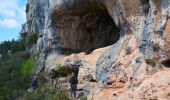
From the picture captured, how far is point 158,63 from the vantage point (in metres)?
13.4

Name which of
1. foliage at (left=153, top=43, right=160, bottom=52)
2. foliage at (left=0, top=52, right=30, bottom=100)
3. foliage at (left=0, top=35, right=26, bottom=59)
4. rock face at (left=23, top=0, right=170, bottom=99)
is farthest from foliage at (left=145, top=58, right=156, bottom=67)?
foliage at (left=0, top=35, right=26, bottom=59)

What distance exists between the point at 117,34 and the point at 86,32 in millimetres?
1868

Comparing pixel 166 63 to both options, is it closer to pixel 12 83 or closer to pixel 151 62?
pixel 151 62

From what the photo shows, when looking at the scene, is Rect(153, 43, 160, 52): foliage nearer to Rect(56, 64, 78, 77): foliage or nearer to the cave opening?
Rect(56, 64, 78, 77): foliage

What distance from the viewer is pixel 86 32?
24.5 metres

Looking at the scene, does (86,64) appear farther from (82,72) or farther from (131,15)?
(131,15)

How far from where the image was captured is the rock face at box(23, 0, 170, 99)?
13.8m

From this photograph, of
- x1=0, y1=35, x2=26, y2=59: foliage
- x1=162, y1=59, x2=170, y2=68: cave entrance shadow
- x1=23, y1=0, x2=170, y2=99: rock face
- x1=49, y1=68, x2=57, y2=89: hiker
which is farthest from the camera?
x1=0, y1=35, x2=26, y2=59: foliage

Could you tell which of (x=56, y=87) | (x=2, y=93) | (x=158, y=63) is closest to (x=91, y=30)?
(x=56, y=87)

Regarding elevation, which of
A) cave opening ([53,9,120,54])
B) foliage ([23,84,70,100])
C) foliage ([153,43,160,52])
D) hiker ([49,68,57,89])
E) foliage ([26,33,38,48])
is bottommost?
foliage ([23,84,70,100])

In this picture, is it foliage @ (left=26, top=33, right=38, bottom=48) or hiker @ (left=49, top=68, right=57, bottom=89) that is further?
foliage @ (left=26, top=33, right=38, bottom=48)

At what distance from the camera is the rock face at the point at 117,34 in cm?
1379

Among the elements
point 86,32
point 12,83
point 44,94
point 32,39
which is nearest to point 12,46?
point 32,39

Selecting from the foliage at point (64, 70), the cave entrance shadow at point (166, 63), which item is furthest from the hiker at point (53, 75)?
the cave entrance shadow at point (166, 63)
